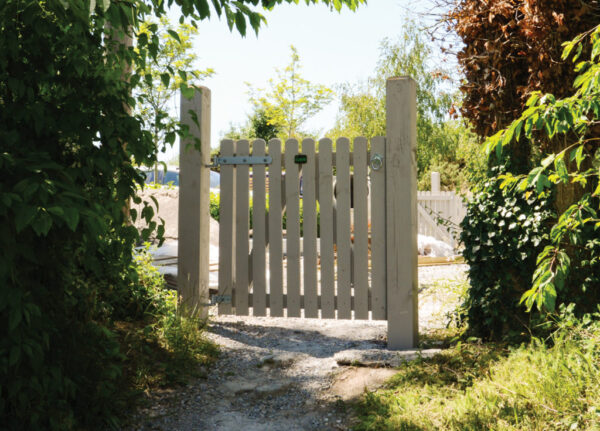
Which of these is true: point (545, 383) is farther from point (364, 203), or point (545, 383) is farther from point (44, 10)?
point (44, 10)

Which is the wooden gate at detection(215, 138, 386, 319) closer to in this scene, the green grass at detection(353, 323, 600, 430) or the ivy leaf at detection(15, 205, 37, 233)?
the green grass at detection(353, 323, 600, 430)

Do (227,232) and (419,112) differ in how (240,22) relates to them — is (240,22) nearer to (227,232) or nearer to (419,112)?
(227,232)

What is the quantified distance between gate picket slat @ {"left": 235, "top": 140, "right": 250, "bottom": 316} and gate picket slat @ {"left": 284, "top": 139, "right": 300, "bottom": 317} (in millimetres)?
394

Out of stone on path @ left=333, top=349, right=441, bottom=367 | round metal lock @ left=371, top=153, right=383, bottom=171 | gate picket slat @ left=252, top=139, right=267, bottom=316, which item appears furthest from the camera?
gate picket slat @ left=252, top=139, right=267, bottom=316

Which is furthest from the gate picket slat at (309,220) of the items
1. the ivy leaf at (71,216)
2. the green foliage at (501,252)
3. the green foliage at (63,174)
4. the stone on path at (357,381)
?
the ivy leaf at (71,216)

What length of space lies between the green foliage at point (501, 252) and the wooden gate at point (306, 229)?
794 mm

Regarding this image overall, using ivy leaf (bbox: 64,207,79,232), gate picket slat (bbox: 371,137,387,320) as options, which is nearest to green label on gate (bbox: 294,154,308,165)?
gate picket slat (bbox: 371,137,387,320)

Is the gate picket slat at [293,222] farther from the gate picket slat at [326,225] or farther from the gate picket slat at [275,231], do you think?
the gate picket slat at [326,225]

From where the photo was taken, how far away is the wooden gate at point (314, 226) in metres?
4.53

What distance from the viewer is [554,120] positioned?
2.77 m

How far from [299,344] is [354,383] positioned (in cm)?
114

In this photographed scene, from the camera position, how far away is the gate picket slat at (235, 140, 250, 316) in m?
5.08

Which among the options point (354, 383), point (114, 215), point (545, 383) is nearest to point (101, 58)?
point (114, 215)

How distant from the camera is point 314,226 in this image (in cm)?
488
